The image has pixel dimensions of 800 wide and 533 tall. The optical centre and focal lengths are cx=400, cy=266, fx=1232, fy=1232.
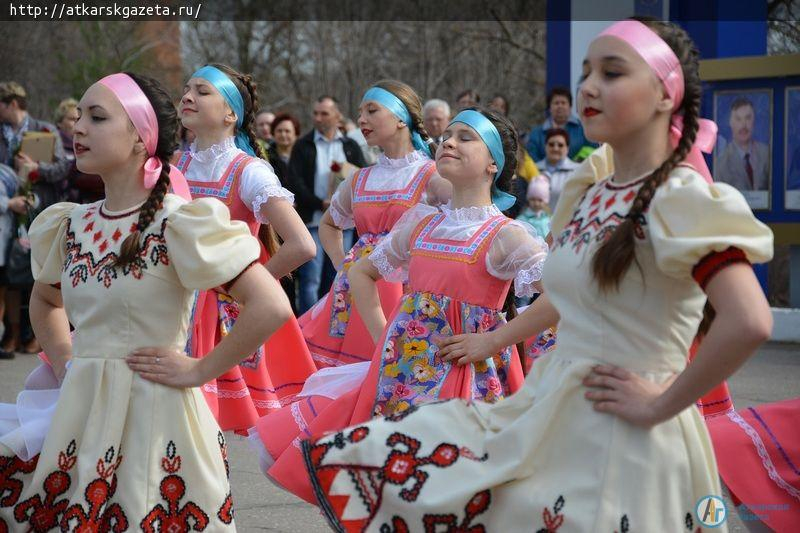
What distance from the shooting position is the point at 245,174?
525 centimetres

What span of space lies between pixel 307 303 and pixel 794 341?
4.07 meters

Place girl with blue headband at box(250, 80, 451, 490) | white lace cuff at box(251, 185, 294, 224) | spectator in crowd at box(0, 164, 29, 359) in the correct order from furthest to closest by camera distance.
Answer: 1. spectator in crowd at box(0, 164, 29, 359)
2. girl with blue headband at box(250, 80, 451, 490)
3. white lace cuff at box(251, 185, 294, 224)

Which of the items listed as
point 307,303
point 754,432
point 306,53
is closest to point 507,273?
point 754,432

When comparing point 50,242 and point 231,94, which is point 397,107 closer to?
point 231,94

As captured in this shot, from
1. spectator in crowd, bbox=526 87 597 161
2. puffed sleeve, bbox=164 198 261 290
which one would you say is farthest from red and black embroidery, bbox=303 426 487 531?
spectator in crowd, bbox=526 87 597 161

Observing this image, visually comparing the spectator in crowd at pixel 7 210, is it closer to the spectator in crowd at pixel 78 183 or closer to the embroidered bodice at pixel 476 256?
the spectator in crowd at pixel 78 183

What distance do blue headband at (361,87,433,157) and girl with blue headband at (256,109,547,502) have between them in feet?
6.86

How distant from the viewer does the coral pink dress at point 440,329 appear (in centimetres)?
407

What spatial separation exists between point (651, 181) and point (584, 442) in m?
0.57

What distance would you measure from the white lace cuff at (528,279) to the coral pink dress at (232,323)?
1.23 meters

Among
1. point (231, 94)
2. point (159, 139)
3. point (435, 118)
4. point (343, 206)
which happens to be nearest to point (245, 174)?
point (231, 94)

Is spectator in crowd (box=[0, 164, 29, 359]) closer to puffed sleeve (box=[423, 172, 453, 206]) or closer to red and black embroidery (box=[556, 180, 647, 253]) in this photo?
puffed sleeve (box=[423, 172, 453, 206])

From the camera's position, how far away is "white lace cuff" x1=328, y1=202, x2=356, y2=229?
21.4 feet

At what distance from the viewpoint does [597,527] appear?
8.06ft
